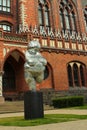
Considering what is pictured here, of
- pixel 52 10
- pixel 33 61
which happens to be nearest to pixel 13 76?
pixel 52 10

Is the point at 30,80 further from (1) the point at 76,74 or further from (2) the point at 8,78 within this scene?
(1) the point at 76,74

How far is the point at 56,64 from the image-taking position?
28.3 meters

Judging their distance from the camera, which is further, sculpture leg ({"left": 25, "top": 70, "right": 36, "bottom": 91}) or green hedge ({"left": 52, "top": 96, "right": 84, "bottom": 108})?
green hedge ({"left": 52, "top": 96, "right": 84, "bottom": 108})

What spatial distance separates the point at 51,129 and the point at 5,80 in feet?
64.4

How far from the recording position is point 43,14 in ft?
106

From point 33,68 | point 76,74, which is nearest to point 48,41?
point 76,74

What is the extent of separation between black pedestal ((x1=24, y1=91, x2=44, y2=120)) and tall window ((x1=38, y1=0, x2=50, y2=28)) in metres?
22.1

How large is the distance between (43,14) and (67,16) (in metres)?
4.40

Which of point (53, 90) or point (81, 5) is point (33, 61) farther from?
point (81, 5)

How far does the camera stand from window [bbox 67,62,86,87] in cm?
2969

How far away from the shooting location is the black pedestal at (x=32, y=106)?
1041 centimetres

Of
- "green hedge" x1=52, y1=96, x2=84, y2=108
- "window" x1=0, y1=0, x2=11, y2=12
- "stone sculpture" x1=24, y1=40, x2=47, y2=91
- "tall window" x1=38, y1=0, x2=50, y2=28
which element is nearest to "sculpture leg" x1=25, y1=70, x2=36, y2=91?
"stone sculpture" x1=24, y1=40, x2=47, y2=91

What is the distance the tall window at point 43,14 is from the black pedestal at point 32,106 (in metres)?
22.1

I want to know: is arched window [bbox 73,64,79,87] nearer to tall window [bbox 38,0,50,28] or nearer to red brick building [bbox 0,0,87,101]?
red brick building [bbox 0,0,87,101]
